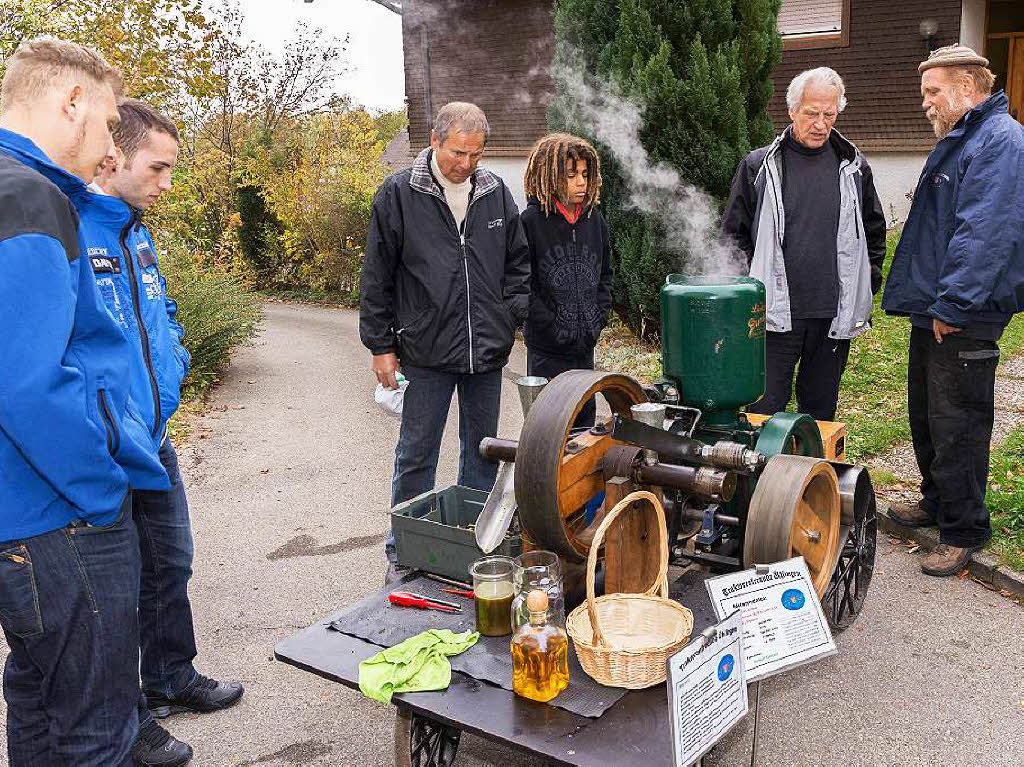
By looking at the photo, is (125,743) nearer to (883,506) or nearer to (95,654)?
(95,654)

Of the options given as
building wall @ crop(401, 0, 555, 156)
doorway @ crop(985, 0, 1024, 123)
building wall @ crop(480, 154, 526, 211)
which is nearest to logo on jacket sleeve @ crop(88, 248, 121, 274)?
building wall @ crop(401, 0, 555, 156)

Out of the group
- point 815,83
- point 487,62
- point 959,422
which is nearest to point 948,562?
point 959,422

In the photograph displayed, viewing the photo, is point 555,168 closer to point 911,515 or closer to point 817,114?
point 817,114

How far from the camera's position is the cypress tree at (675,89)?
7.36 m

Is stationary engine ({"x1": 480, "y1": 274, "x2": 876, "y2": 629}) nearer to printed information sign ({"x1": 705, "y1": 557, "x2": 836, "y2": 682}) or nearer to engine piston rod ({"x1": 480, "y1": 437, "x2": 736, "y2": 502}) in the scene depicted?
engine piston rod ({"x1": 480, "y1": 437, "x2": 736, "y2": 502})

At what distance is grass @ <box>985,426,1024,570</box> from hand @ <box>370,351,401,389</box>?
2799 mm

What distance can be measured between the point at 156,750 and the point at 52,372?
1.54 m

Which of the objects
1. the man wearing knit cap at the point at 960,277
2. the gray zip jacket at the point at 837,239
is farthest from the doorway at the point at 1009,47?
the man wearing knit cap at the point at 960,277

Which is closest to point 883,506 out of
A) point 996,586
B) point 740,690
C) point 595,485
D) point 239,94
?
point 996,586

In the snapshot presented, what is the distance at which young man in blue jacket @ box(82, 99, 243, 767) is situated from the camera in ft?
8.29

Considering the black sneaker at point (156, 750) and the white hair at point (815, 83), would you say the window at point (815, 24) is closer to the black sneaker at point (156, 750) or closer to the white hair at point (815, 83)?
the white hair at point (815, 83)

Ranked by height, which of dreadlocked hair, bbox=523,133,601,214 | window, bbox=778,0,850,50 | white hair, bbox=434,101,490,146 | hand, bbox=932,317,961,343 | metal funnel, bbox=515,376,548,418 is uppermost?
window, bbox=778,0,850,50

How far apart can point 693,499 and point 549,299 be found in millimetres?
1472

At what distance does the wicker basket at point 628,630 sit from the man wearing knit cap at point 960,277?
1.88 metres
